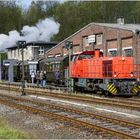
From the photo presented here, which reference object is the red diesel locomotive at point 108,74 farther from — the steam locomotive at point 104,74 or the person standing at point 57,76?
the person standing at point 57,76

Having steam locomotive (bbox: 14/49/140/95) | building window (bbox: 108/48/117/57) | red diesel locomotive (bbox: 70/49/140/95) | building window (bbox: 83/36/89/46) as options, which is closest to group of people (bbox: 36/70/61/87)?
steam locomotive (bbox: 14/49/140/95)

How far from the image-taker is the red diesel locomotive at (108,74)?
A: 27.2m

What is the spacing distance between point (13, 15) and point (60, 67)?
28.6 meters

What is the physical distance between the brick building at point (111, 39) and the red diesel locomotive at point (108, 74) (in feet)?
37.5

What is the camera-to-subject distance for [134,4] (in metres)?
77.6

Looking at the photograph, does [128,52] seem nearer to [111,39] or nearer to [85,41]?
[111,39]

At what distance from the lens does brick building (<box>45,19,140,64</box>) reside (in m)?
41.7

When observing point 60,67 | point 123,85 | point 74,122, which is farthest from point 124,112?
point 60,67

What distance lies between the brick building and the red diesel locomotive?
1142 centimetres

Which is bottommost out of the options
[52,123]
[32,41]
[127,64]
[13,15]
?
[52,123]

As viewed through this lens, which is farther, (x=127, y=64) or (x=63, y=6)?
(x=63, y=6)

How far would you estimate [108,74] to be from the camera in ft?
92.1

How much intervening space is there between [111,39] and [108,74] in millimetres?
18094

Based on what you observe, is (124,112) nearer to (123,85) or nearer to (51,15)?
(123,85)
